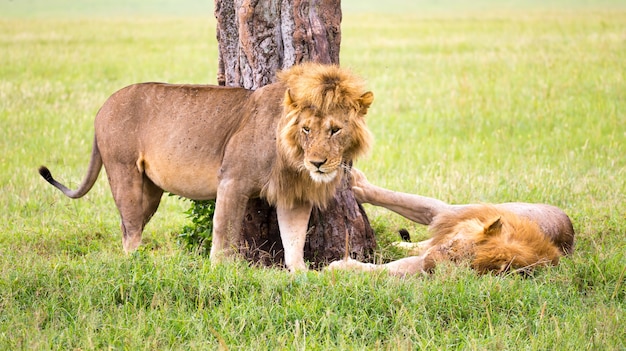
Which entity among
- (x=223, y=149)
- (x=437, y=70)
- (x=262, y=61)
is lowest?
(x=437, y=70)

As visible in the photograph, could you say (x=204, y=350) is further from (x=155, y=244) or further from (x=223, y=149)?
(x=155, y=244)

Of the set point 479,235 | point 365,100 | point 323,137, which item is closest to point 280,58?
point 365,100

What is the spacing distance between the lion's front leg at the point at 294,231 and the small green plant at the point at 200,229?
29.1 inches

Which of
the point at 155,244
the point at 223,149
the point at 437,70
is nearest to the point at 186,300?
the point at 223,149

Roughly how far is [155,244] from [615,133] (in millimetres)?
6569

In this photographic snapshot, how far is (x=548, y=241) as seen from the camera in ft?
18.4

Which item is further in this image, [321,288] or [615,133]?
[615,133]

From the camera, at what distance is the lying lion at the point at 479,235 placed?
209 inches

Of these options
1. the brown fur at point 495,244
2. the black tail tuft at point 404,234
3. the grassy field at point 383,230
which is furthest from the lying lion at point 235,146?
the black tail tuft at point 404,234

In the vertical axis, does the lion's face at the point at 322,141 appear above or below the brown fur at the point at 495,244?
above

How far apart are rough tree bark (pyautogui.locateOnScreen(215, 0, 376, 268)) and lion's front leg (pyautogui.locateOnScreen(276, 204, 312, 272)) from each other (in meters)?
0.25

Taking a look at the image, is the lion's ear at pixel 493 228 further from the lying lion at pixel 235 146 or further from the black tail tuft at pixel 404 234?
the black tail tuft at pixel 404 234

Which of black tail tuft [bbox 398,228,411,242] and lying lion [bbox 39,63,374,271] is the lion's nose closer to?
lying lion [bbox 39,63,374,271]

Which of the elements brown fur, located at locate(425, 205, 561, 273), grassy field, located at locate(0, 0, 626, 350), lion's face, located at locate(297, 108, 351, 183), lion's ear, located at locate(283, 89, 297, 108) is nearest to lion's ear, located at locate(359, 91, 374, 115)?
lion's face, located at locate(297, 108, 351, 183)
